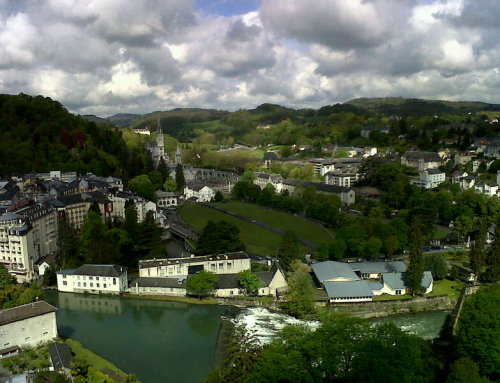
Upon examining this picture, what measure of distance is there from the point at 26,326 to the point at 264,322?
756 cm

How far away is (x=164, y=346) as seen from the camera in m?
14.9

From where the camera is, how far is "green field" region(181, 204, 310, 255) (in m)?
24.3

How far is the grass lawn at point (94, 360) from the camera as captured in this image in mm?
12452

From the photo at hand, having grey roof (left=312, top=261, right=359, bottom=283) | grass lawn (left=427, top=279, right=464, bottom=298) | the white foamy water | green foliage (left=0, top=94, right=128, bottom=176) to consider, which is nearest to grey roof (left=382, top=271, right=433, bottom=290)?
grass lawn (left=427, top=279, right=464, bottom=298)

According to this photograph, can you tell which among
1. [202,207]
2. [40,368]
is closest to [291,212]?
[202,207]

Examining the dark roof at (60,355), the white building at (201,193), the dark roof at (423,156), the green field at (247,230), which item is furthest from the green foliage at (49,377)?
the dark roof at (423,156)

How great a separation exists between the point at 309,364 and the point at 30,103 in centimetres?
4491

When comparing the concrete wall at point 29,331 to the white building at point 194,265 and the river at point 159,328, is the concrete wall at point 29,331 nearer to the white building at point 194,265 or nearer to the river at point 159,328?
the river at point 159,328

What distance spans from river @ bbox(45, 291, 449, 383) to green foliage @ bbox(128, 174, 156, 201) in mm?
16668

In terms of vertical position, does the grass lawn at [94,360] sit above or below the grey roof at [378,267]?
below

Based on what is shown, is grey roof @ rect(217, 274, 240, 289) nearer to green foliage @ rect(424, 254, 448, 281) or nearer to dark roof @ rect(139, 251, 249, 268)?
dark roof @ rect(139, 251, 249, 268)

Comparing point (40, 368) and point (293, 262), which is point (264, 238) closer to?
point (293, 262)

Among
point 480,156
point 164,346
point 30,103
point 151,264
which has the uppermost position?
point 30,103

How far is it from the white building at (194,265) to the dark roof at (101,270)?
974 millimetres
